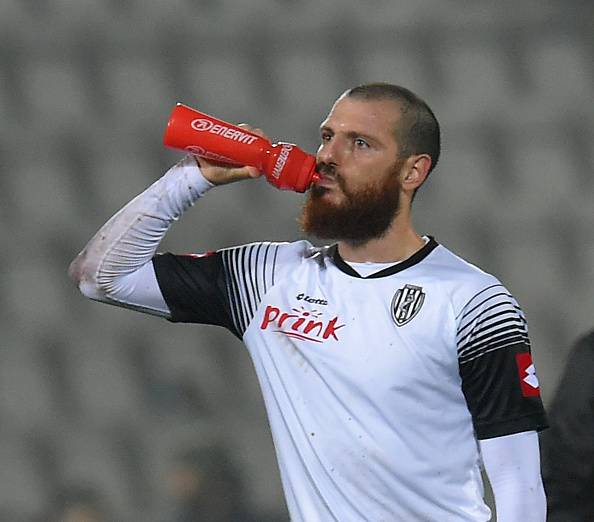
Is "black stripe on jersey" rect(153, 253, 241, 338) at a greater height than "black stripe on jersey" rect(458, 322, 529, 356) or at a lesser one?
greater

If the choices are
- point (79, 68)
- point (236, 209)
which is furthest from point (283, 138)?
point (79, 68)

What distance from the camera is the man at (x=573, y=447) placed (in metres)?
1.85

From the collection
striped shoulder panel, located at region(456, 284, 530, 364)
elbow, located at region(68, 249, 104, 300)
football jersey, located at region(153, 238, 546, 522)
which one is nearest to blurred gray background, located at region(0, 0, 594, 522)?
elbow, located at region(68, 249, 104, 300)

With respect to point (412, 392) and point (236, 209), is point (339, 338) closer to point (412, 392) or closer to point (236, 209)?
point (412, 392)

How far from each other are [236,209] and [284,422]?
3.25ft

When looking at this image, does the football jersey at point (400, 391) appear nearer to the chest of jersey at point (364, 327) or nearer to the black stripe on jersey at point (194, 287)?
the chest of jersey at point (364, 327)

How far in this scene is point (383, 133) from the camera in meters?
1.80

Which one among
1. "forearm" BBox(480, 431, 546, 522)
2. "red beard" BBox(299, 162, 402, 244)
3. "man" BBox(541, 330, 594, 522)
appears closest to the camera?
"forearm" BBox(480, 431, 546, 522)

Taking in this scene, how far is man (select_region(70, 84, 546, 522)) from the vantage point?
167cm

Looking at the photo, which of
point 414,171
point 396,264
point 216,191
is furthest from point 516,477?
point 216,191

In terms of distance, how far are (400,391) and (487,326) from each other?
0.48 feet

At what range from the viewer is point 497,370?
166 cm

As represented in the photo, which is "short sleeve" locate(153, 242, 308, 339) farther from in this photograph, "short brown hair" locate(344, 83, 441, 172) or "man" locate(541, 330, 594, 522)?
"man" locate(541, 330, 594, 522)

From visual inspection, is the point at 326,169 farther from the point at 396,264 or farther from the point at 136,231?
the point at 136,231
